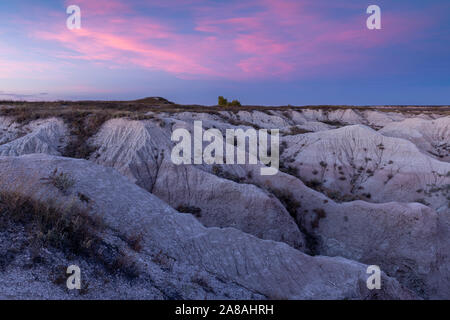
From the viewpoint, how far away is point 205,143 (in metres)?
21.1

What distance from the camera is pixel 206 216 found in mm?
15109

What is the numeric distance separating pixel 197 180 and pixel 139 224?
28.9 ft

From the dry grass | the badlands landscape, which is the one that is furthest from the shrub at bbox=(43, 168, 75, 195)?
the dry grass

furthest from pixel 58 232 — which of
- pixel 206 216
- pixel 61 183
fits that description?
pixel 206 216

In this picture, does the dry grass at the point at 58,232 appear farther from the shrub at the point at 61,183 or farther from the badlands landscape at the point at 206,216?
the shrub at the point at 61,183

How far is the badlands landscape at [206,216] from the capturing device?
5098mm

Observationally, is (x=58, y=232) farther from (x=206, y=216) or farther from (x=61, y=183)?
(x=206, y=216)

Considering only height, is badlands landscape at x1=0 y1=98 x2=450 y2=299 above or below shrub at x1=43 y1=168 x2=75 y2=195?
below

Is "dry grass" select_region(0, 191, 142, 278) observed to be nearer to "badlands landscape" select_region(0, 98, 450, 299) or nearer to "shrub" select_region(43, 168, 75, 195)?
"badlands landscape" select_region(0, 98, 450, 299)

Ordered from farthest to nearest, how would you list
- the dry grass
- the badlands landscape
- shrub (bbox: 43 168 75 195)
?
shrub (bbox: 43 168 75 195), the badlands landscape, the dry grass

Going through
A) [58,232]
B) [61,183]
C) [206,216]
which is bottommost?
[206,216]

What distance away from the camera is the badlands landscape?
5098 mm

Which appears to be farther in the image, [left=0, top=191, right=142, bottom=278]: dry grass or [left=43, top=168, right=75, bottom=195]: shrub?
[left=43, top=168, right=75, bottom=195]: shrub
